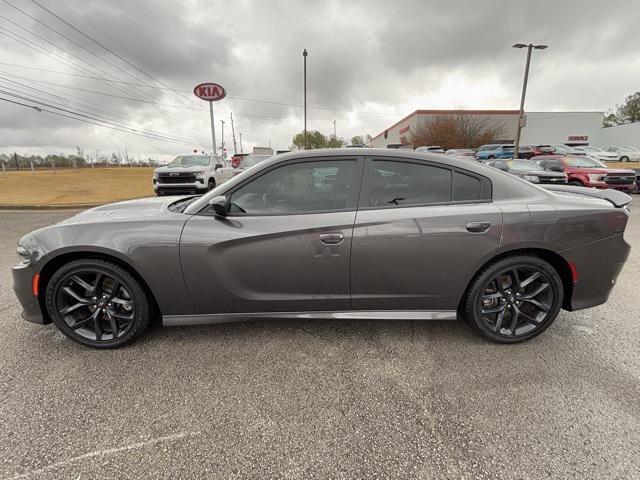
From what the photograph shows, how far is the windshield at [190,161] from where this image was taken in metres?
11.9

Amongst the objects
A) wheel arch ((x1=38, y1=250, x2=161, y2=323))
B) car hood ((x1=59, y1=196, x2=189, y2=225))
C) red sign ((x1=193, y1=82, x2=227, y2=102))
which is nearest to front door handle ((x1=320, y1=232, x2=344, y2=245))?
car hood ((x1=59, y1=196, x2=189, y2=225))

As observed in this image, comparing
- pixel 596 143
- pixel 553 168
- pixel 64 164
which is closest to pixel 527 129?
pixel 596 143

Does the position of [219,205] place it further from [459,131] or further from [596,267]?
[459,131]

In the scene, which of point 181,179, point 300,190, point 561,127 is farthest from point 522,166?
point 561,127

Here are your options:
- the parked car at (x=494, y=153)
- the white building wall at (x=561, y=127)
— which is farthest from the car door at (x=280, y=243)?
the white building wall at (x=561, y=127)

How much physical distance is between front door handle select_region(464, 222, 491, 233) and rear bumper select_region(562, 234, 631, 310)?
0.69 m

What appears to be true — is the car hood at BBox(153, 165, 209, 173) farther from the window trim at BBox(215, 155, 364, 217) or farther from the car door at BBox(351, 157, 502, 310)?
the car door at BBox(351, 157, 502, 310)

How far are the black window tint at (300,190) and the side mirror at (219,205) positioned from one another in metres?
0.07

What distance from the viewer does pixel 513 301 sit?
8.44 feet

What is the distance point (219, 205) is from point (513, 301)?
8.03 feet

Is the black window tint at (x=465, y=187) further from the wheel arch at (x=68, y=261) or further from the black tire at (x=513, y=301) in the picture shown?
the wheel arch at (x=68, y=261)

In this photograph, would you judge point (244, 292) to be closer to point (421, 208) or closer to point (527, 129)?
point (421, 208)

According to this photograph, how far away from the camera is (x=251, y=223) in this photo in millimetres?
2361

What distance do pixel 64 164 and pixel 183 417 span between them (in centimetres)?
7391
